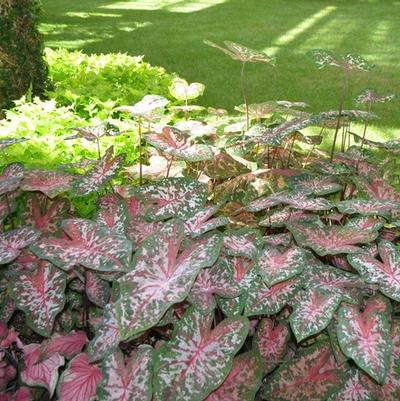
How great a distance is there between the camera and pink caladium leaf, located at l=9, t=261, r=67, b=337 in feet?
4.94

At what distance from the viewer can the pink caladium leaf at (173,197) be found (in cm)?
169

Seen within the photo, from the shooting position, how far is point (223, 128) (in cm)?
279

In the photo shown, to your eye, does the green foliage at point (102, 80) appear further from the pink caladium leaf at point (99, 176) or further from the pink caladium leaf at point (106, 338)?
the pink caladium leaf at point (106, 338)

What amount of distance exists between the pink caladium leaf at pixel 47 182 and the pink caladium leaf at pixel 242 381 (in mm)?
715

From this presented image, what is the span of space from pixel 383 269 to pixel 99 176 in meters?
0.85

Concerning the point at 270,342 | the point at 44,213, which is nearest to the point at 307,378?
the point at 270,342

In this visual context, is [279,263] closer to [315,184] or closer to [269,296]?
[269,296]

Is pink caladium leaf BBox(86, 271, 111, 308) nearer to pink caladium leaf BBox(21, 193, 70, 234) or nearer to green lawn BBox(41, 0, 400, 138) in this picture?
pink caladium leaf BBox(21, 193, 70, 234)

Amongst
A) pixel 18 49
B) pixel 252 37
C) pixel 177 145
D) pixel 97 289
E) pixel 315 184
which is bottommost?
pixel 252 37

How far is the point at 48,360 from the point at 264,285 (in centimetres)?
54

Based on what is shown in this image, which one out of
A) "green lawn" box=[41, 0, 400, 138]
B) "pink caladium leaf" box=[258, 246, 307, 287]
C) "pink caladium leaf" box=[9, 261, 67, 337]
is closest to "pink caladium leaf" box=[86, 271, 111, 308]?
"pink caladium leaf" box=[9, 261, 67, 337]

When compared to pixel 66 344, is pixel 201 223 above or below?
above

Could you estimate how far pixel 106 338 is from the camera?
1402 millimetres

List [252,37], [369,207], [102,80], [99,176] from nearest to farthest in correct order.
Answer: [369,207], [99,176], [102,80], [252,37]
